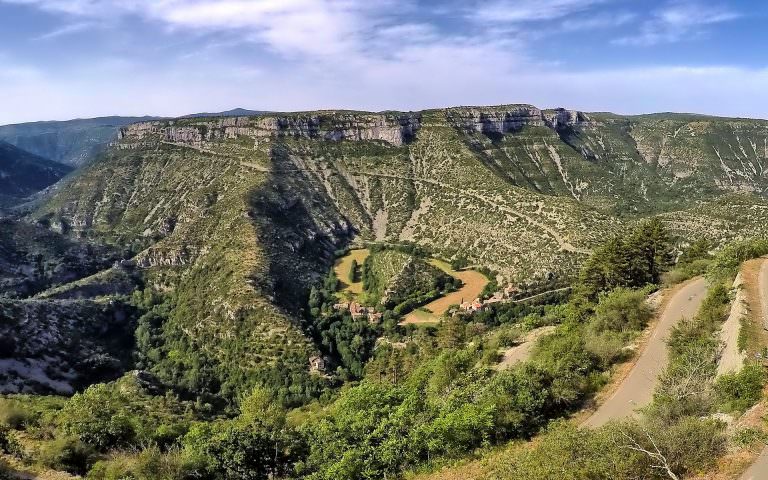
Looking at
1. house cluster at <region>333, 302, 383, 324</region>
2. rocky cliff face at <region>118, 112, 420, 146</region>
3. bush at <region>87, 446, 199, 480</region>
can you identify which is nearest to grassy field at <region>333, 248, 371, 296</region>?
house cluster at <region>333, 302, 383, 324</region>

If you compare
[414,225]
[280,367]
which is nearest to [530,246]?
[414,225]

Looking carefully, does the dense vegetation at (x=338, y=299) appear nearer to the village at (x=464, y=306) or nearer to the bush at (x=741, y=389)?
the bush at (x=741, y=389)

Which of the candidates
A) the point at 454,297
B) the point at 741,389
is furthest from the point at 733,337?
the point at 454,297

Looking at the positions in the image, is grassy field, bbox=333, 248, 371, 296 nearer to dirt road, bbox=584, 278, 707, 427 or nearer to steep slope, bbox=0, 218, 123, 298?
steep slope, bbox=0, 218, 123, 298

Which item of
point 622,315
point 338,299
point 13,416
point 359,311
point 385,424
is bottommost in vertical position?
point 359,311

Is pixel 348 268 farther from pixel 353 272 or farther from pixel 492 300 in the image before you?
pixel 492 300

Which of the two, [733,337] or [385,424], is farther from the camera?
[733,337]

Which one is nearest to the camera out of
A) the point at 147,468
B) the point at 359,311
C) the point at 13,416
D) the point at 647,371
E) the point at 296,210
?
the point at 147,468

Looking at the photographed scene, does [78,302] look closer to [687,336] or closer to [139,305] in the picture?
[139,305]
